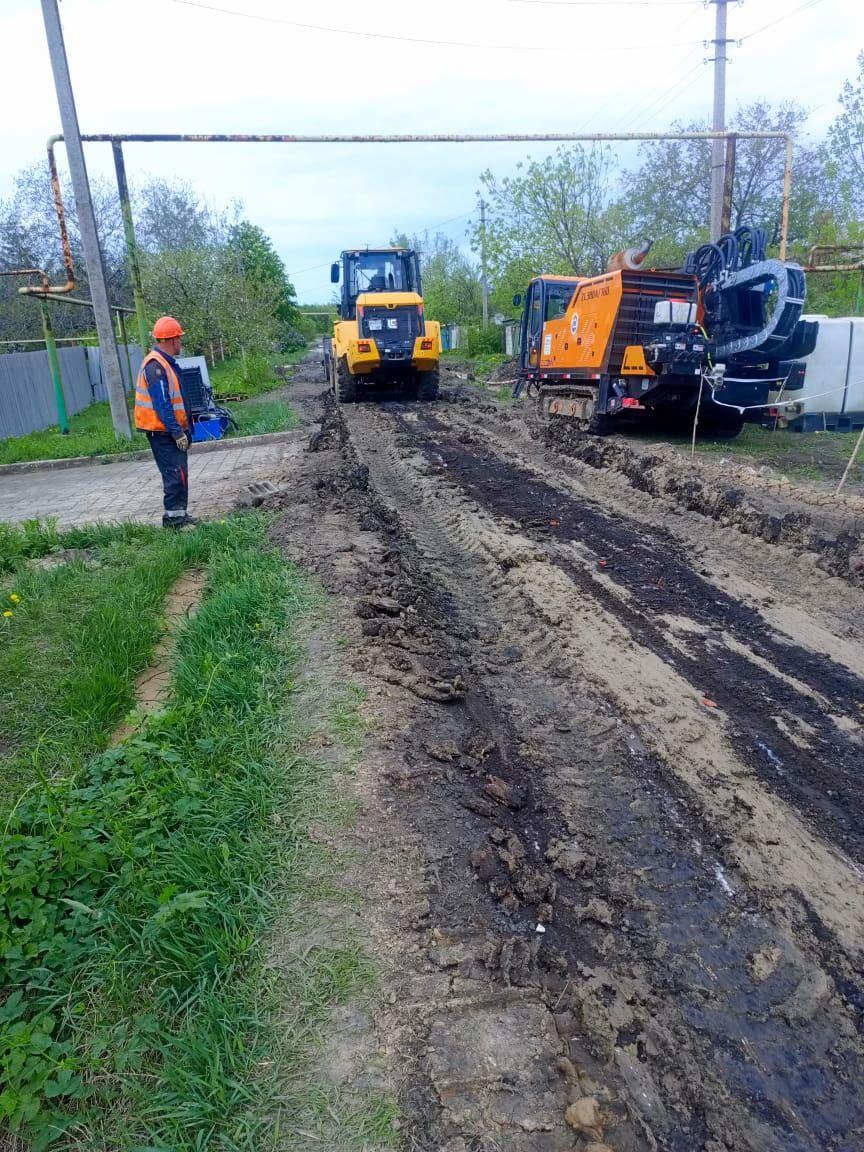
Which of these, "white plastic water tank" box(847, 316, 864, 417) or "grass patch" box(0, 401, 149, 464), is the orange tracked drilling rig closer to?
"white plastic water tank" box(847, 316, 864, 417)

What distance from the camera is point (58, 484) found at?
11.6m

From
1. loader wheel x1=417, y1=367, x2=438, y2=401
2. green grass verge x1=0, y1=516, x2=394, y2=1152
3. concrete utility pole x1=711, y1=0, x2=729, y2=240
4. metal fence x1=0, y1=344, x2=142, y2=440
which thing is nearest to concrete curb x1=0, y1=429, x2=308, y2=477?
metal fence x1=0, y1=344, x2=142, y2=440

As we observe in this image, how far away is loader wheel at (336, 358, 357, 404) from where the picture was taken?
19000 mm

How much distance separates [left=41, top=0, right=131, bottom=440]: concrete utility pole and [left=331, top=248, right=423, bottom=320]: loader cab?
22.8ft

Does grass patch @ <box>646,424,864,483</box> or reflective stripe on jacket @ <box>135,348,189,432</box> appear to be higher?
reflective stripe on jacket @ <box>135,348,189,432</box>

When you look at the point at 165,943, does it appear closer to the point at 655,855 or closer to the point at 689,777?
the point at 655,855

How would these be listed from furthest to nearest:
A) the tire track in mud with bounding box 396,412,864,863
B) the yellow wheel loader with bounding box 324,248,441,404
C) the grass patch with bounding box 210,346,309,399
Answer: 1. the grass patch with bounding box 210,346,309,399
2. the yellow wheel loader with bounding box 324,248,441,404
3. the tire track in mud with bounding box 396,412,864,863

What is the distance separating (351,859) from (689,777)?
1596 mm

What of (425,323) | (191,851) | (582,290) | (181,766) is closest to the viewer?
(191,851)

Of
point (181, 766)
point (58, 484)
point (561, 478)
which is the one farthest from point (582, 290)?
point (181, 766)

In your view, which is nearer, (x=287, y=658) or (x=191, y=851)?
(x=191, y=851)

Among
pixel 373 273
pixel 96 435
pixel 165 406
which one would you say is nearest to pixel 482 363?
pixel 373 273

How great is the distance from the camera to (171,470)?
25.2 ft

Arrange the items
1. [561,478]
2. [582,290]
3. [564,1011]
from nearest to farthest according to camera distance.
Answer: [564,1011]
[561,478]
[582,290]
